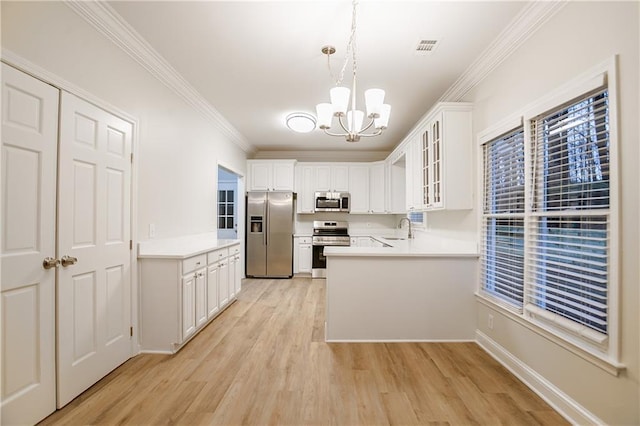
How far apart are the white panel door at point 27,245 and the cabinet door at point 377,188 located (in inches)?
205

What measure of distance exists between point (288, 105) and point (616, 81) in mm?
3172

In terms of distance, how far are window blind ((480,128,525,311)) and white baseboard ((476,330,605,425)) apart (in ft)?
1.40

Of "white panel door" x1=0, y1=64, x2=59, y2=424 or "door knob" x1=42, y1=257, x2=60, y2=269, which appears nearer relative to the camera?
"white panel door" x1=0, y1=64, x2=59, y2=424

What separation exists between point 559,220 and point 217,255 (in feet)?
10.8

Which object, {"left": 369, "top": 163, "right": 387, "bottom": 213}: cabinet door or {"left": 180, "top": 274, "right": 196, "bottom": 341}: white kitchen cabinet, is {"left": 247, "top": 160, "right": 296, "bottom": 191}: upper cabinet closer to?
{"left": 369, "top": 163, "right": 387, "bottom": 213}: cabinet door

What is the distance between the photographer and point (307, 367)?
8.10ft

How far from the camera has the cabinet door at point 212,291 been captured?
3.34m

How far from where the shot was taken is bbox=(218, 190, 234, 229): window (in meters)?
6.89

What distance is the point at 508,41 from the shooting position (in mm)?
2367

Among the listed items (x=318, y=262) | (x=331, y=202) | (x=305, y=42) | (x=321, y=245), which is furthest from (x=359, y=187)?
(x=305, y=42)

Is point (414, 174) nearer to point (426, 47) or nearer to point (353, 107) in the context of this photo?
point (426, 47)

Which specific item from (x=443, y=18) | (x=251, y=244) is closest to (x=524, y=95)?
(x=443, y=18)

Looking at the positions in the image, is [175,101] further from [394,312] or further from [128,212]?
[394,312]

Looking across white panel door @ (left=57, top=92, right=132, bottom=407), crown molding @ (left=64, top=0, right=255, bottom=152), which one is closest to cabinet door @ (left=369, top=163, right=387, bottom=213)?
crown molding @ (left=64, top=0, right=255, bottom=152)
